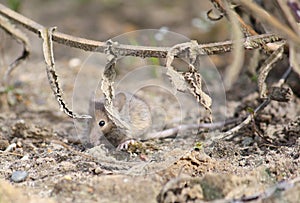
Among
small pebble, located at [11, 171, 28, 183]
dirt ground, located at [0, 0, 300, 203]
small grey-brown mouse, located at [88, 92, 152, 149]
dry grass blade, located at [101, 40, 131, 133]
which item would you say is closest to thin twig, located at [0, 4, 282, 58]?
dry grass blade, located at [101, 40, 131, 133]

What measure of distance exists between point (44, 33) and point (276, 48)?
111cm

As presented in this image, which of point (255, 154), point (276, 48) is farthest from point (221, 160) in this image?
point (276, 48)

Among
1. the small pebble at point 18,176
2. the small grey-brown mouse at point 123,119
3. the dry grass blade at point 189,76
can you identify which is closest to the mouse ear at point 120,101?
the small grey-brown mouse at point 123,119

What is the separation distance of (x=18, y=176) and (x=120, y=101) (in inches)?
26.8

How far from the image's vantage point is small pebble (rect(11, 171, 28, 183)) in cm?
241

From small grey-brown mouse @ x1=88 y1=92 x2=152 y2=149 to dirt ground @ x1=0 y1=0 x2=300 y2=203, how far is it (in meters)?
0.08

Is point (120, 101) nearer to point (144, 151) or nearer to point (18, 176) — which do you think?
point (144, 151)

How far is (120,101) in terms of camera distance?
2861 millimetres

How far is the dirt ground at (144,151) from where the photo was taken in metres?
2.13

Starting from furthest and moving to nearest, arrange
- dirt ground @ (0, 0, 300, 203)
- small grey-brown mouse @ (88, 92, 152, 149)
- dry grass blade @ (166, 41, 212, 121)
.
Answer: small grey-brown mouse @ (88, 92, 152, 149) → dry grass blade @ (166, 41, 212, 121) → dirt ground @ (0, 0, 300, 203)

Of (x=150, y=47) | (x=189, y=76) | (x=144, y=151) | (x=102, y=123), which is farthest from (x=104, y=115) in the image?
(x=189, y=76)

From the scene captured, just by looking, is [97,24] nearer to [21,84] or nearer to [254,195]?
[21,84]

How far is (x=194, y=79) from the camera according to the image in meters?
2.43

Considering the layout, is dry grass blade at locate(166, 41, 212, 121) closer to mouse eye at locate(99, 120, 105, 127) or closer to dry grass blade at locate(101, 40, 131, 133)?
dry grass blade at locate(101, 40, 131, 133)
